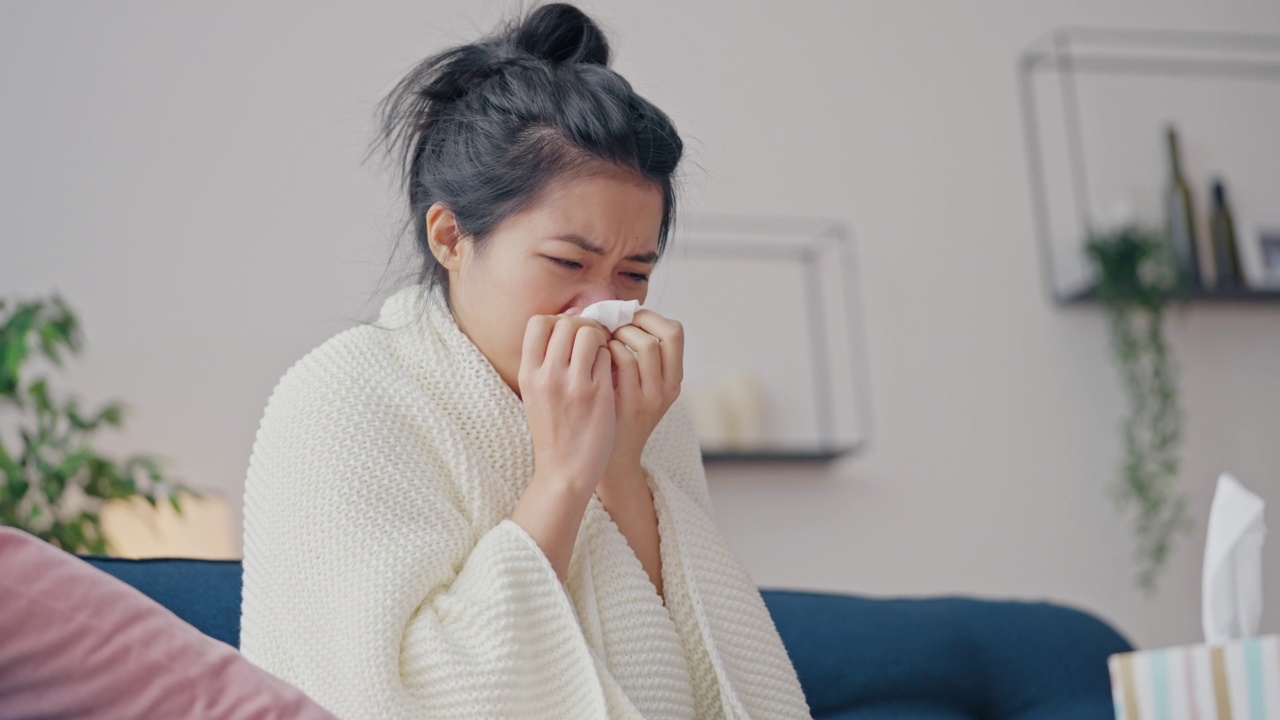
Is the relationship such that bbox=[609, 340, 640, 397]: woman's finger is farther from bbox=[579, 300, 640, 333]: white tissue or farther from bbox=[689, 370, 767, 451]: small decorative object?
bbox=[689, 370, 767, 451]: small decorative object

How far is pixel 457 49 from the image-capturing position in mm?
1513

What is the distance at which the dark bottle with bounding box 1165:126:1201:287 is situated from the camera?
12.0 feet

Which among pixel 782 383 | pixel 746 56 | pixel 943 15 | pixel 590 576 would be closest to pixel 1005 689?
pixel 590 576

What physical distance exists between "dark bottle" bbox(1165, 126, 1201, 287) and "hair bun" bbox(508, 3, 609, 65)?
2538 millimetres

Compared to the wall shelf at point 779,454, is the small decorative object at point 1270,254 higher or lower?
higher

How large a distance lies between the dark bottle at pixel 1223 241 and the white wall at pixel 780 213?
12 centimetres

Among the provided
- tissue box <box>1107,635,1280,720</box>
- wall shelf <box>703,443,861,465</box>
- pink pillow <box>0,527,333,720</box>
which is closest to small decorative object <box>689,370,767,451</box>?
wall shelf <box>703,443,861,465</box>

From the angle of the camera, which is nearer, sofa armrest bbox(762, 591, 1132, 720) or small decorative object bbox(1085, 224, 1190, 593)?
sofa armrest bbox(762, 591, 1132, 720)

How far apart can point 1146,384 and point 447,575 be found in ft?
9.18

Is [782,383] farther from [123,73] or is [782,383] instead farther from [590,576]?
[590,576]

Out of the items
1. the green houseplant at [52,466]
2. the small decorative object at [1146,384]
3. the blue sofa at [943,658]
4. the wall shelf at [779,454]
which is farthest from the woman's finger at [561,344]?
the small decorative object at [1146,384]

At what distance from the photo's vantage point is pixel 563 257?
1.32 metres

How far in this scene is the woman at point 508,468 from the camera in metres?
1.18

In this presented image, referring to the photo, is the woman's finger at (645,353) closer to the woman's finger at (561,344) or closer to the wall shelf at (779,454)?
the woman's finger at (561,344)
